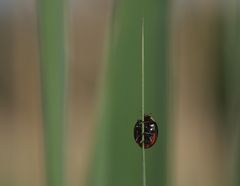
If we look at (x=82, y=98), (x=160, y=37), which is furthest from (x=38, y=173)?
(x=160, y=37)

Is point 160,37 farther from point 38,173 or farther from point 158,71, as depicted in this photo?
point 38,173

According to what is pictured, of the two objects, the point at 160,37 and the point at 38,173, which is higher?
the point at 160,37

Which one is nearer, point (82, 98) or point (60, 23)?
point (60, 23)

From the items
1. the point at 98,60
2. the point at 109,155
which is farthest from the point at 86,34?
the point at 109,155
